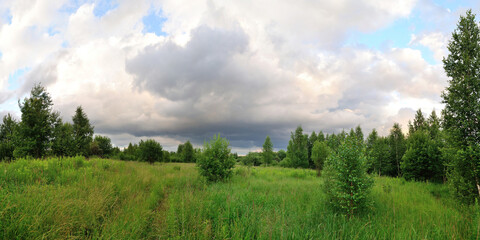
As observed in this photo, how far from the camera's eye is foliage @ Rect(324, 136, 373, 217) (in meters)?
6.90

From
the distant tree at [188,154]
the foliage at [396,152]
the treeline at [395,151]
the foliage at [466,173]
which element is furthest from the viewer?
the distant tree at [188,154]

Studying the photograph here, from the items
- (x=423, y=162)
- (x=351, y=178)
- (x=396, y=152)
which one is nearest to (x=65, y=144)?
(x=351, y=178)

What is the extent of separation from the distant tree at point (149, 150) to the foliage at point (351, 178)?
3261 cm

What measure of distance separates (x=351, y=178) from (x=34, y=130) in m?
26.4

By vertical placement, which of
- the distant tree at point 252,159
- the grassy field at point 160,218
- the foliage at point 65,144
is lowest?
the distant tree at point 252,159

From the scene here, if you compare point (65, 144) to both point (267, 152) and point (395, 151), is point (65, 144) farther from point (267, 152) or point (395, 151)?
point (395, 151)

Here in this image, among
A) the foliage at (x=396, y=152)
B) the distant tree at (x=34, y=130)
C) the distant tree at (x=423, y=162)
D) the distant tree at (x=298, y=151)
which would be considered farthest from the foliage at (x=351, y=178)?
the distant tree at (x=298, y=151)

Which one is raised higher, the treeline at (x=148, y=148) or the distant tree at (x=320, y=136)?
the distant tree at (x=320, y=136)

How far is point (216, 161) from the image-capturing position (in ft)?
46.1

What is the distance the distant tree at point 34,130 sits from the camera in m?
17.5

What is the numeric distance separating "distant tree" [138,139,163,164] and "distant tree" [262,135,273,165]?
3481 centimetres

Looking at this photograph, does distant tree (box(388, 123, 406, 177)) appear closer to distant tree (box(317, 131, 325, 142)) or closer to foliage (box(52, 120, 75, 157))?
distant tree (box(317, 131, 325, 142))

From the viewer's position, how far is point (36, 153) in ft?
59.3

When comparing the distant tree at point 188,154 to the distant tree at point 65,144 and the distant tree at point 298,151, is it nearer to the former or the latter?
the distant tree at point 298,151
